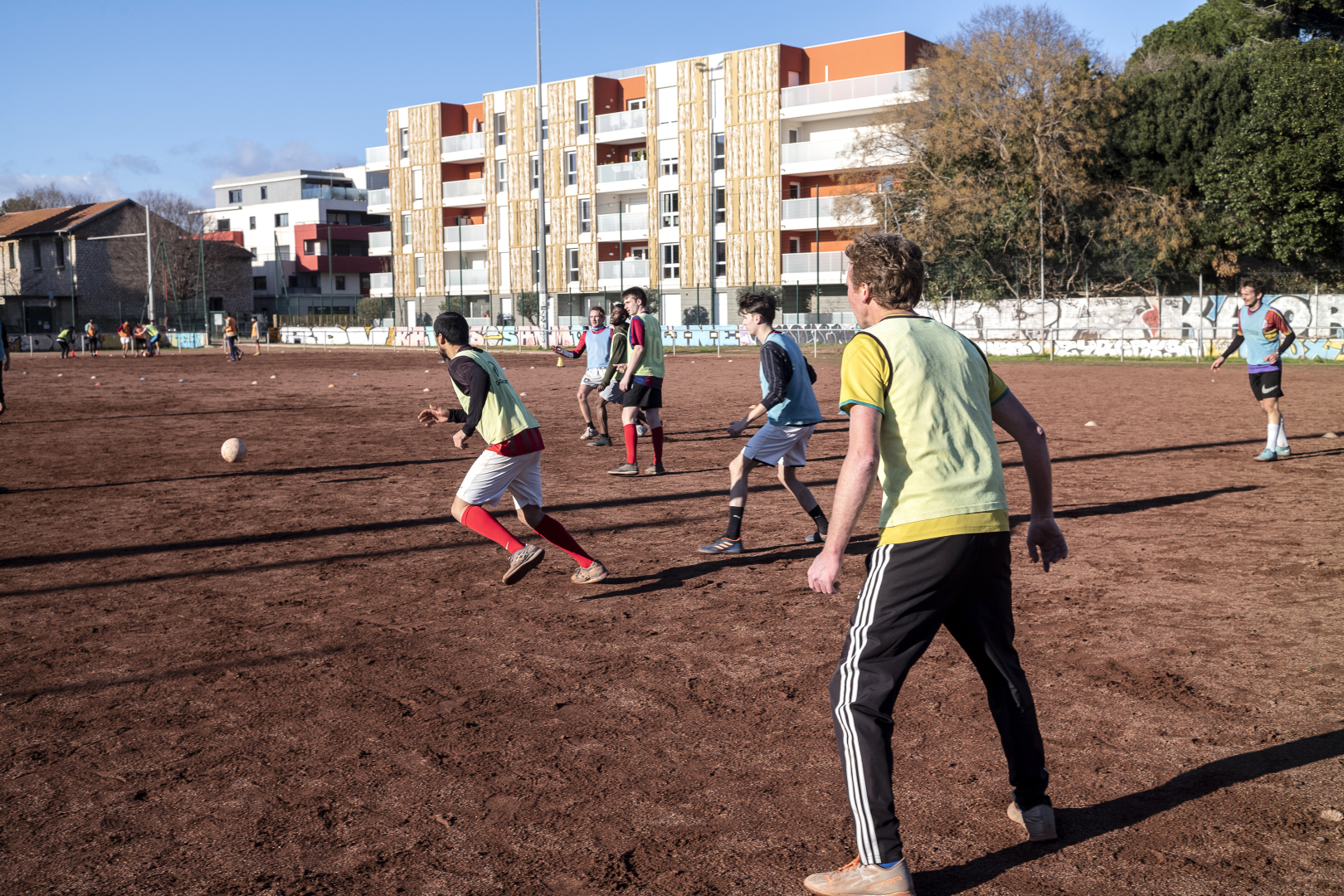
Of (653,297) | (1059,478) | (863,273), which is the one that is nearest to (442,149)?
(653,297)

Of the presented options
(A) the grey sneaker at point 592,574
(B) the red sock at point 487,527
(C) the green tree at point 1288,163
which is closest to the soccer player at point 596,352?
(A) the grey sneaker at point 592,574

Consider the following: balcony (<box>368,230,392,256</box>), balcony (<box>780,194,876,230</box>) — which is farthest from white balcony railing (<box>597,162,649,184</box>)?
balcony (<box>368,230,392,256</box>)

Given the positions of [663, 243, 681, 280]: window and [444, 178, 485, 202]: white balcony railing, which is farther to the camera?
[444, 178, 485, 202]: white balcony railing

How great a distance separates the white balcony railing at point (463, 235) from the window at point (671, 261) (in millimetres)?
12871

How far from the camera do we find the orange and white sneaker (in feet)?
10.2

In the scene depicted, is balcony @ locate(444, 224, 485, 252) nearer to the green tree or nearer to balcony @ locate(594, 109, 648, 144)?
balcony @ locate(594, 109, 648, 144)

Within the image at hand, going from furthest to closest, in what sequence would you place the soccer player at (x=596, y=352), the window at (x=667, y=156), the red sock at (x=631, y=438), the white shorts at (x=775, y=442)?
the window at (x=667, y=156)
the soccer player at (x=596, y=352)
the red sock at (x=631, y=438)
the white shorts at (x=775, y=442)

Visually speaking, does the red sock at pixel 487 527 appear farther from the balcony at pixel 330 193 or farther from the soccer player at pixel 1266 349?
the balcony at pixel 330 193

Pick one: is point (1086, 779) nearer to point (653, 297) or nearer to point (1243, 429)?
point (1243, 429)

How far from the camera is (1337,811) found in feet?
12.1

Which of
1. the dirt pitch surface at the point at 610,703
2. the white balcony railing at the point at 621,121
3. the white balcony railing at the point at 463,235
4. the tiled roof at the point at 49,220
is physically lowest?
the dirt pitch surface at the point at 610,703

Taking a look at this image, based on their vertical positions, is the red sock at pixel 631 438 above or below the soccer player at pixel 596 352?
below

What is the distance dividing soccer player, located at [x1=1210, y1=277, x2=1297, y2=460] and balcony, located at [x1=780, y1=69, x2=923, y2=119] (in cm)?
3492

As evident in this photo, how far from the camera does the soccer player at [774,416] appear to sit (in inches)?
300
